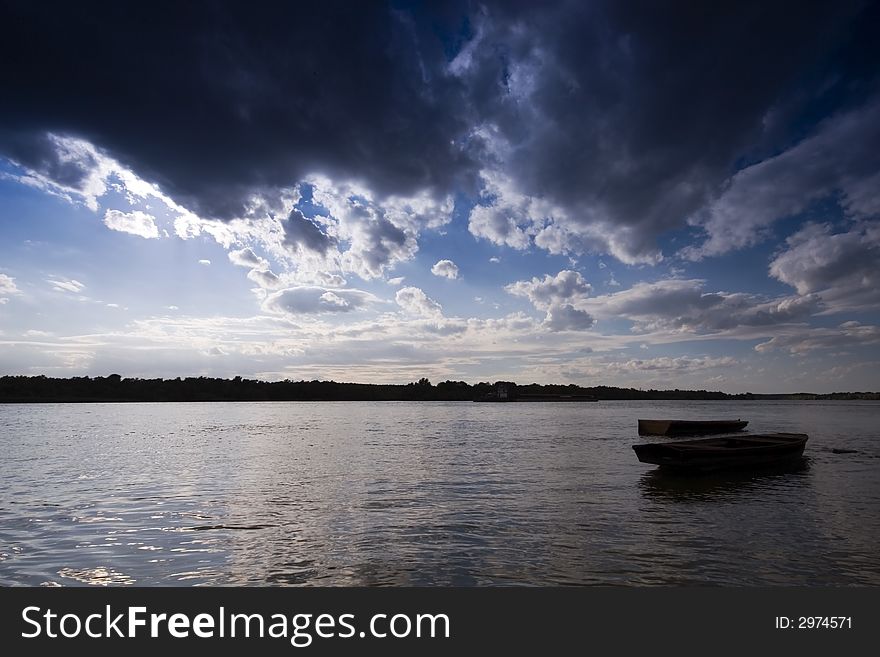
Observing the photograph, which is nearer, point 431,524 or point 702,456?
point 431,524

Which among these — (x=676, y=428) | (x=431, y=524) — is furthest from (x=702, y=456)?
(x=676, y=428)

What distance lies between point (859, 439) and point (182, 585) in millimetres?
72203

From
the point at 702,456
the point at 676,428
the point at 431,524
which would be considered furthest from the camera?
the point at 676,428

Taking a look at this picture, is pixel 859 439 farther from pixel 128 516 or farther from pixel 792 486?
pixel 128 516

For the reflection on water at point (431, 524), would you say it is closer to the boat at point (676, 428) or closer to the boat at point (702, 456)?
the boat at point (702, 456)

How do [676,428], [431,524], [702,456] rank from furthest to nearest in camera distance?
[676,428]
[702,456]
[431,524]

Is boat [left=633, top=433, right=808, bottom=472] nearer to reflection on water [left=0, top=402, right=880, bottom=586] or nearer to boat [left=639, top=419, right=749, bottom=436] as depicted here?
reflection on water [left=0, top=402, right=880, bottom=586]

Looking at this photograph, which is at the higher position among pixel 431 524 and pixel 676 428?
pixel 676 428

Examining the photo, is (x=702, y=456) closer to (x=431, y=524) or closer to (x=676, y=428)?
(x=431, y=524)

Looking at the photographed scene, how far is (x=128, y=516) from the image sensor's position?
63.4ft

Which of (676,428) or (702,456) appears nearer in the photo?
(702,456)

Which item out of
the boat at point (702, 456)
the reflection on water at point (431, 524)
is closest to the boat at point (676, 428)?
the reflection on water at point (431, 524)

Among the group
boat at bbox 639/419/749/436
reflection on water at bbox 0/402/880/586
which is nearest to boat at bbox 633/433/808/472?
reflection on water at bbox 0/402/880/586

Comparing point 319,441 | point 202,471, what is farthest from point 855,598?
point 319,441
